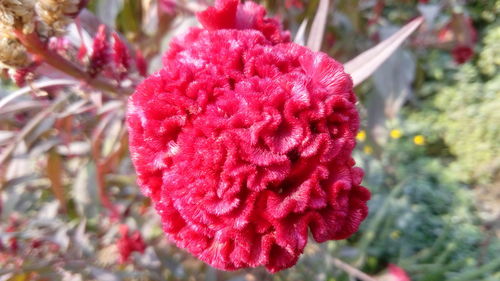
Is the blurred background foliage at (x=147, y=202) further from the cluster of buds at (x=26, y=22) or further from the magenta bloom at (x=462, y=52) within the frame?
the cluster of buds at (x=26, y=22)

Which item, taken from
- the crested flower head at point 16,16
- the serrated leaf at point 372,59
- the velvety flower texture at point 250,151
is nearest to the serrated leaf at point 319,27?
the serrated leaf at point 372,59

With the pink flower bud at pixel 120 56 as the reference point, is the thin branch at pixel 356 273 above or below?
below

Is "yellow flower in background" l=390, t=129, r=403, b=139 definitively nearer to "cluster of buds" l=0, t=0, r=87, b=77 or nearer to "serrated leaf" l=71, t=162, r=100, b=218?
"serrated leaf" l=71, t=162, r=100, b=218

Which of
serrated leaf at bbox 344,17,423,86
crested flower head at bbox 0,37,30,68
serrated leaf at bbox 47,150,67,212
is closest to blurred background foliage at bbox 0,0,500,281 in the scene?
serrated leaf at bbox 47,150,67,212

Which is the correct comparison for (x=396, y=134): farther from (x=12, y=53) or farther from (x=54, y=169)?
(x=12, y=53)

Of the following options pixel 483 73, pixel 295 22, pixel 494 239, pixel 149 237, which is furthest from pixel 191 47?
pixel 483 73
